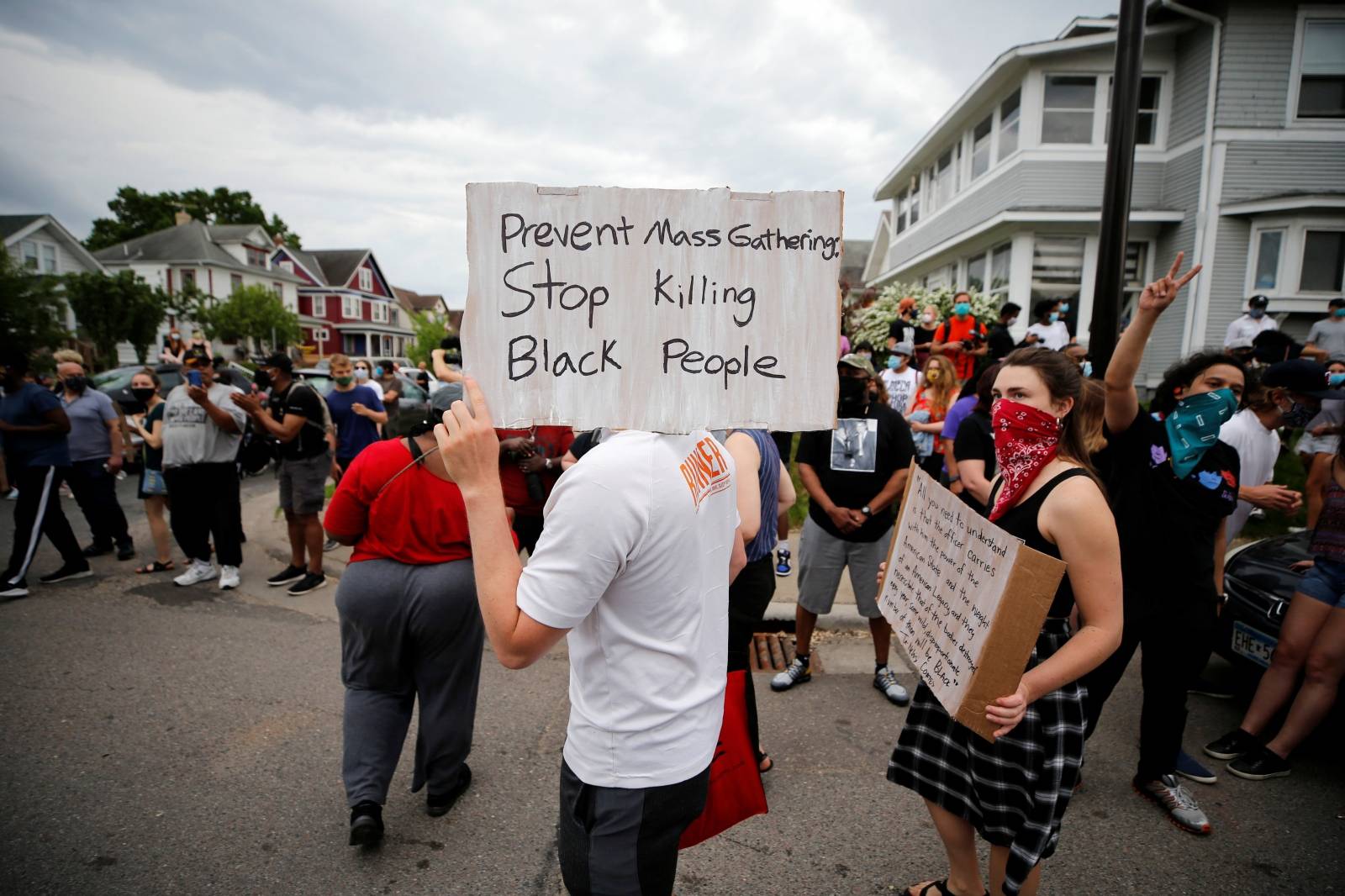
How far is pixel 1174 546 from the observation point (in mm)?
2801

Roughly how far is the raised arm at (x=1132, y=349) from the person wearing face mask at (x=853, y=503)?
1440 millimetres

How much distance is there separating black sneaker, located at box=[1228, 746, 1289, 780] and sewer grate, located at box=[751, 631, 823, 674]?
6.91ft

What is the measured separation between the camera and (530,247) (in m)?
1.43

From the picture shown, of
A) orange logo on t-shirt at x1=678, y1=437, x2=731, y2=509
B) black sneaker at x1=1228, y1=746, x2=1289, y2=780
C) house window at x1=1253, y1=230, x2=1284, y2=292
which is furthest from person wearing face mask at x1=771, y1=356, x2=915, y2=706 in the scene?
house window at x1=1253, y1=230, x2=1284, y2=292

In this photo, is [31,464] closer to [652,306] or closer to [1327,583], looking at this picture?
[652,306]

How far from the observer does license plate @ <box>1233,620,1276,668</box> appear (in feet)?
11.6

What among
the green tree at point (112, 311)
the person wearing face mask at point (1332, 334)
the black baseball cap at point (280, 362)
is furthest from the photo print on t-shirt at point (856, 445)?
the green tree at point (112, 311)

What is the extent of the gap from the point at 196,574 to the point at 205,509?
60 cm

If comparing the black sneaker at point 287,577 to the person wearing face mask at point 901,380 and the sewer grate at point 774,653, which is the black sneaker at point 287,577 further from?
the person wearing face mask at point 901,380

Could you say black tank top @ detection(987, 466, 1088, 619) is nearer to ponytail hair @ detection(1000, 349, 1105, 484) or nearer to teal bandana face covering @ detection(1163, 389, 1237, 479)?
ponytail hair @ detection(1000, 349, 1105, 484)

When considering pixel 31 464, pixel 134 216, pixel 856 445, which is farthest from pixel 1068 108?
pixel 134 216

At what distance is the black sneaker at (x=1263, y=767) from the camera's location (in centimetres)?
318

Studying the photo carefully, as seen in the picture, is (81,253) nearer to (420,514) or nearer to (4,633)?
(4,633)

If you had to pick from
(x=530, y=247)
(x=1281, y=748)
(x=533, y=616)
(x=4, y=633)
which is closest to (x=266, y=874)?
(x=533, y=616)
